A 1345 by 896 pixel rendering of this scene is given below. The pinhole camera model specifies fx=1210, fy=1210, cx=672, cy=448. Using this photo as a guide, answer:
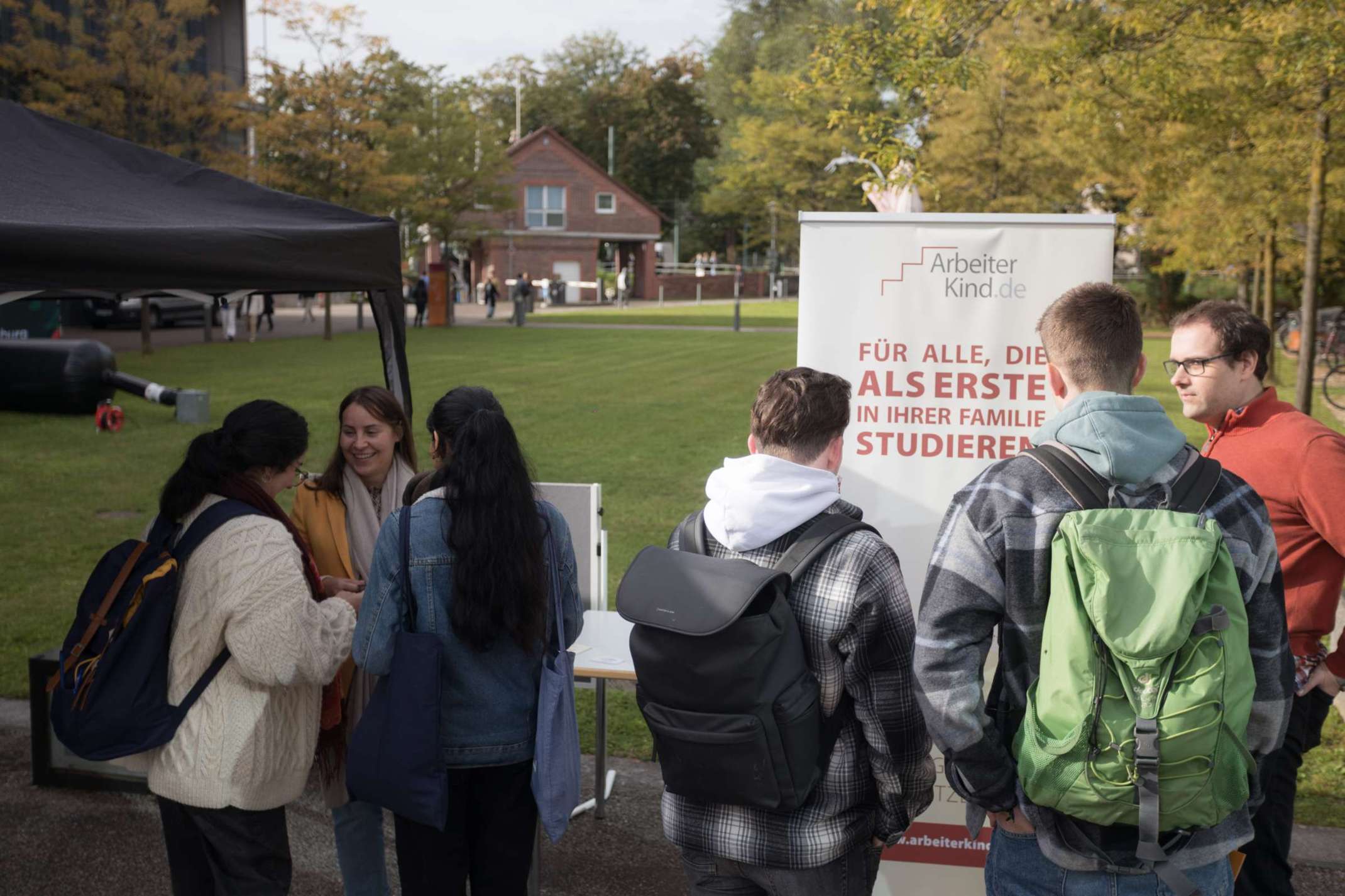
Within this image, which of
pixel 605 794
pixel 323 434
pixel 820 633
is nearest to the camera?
pixel 820 633

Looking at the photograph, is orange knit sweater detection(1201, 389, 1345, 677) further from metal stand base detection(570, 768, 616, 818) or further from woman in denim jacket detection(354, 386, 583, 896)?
metal stand base detection(570, 768, 616, 818)

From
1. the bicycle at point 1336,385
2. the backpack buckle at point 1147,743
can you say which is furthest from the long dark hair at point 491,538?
the bicycle at point 1336,385

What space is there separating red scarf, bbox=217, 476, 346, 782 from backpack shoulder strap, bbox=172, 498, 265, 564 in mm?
32

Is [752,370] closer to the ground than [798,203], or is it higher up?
closer to the ground

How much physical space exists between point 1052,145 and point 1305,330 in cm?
1361

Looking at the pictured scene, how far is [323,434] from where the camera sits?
13.9m

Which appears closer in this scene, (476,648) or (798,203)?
(476,648)

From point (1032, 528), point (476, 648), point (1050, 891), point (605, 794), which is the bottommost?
point (605, 794)

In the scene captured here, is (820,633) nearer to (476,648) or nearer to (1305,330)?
(476,648)

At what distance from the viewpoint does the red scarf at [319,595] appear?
3.12 m

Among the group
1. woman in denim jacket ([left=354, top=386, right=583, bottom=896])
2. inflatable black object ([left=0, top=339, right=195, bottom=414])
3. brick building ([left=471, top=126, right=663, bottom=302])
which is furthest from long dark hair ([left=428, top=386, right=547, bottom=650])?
brick building ([left=471, top=126, right=663, bottom=302])

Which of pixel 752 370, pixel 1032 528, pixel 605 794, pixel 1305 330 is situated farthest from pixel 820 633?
pixel 752 370

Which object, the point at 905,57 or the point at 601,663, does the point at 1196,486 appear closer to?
the point at 601,663

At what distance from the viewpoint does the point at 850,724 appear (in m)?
2.58
